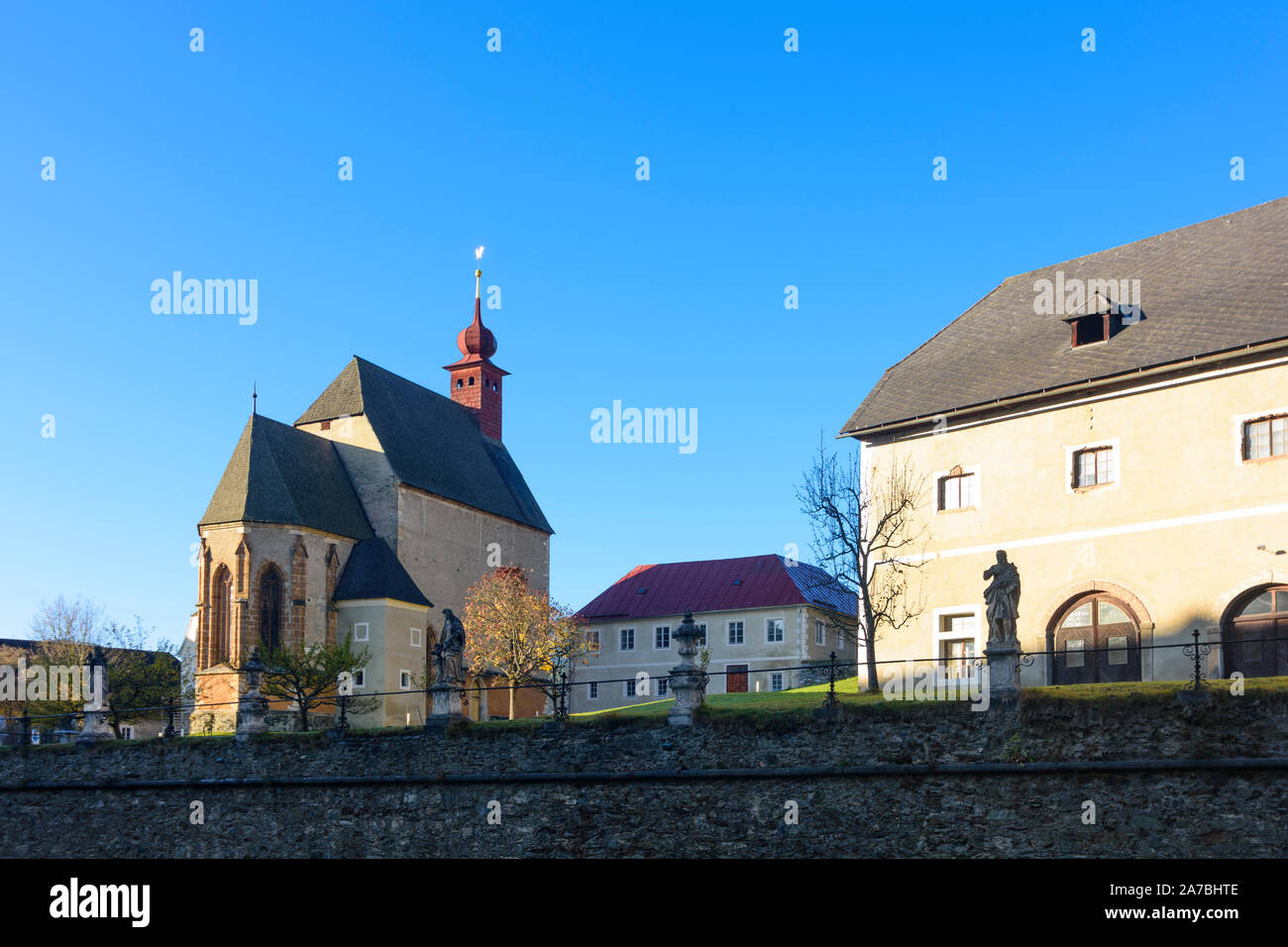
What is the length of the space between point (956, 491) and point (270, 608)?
78.7 ft

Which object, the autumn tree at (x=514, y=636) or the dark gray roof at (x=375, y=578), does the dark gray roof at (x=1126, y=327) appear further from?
the dark gray roof at (x=375, y=578)

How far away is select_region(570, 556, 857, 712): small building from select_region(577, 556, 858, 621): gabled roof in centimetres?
5

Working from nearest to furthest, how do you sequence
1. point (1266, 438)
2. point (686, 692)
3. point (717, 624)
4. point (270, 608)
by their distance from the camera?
point (686, 692) → point (1266, 438) → point (270, 608) → point (717, 624)

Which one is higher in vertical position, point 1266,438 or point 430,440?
point 430,440

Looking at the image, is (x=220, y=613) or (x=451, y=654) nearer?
(x=451, y=654)

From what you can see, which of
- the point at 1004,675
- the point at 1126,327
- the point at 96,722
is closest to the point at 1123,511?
the point at 1126,327

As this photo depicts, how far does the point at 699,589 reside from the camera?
5572 centimetres

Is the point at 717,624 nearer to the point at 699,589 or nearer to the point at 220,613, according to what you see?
the point at 699,589

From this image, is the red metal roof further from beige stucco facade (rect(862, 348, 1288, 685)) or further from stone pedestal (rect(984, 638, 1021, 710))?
stone pedestal (rect(984, 638, 1021, 710))

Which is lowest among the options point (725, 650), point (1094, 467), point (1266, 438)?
point (725, 650)

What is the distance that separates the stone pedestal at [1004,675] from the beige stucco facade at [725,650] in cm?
2910

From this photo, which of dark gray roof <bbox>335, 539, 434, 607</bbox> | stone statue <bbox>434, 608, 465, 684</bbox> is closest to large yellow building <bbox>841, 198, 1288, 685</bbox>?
stone statue <bbox>434, 608, 465, 684</bbox>

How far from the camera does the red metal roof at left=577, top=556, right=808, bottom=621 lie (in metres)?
53.7
